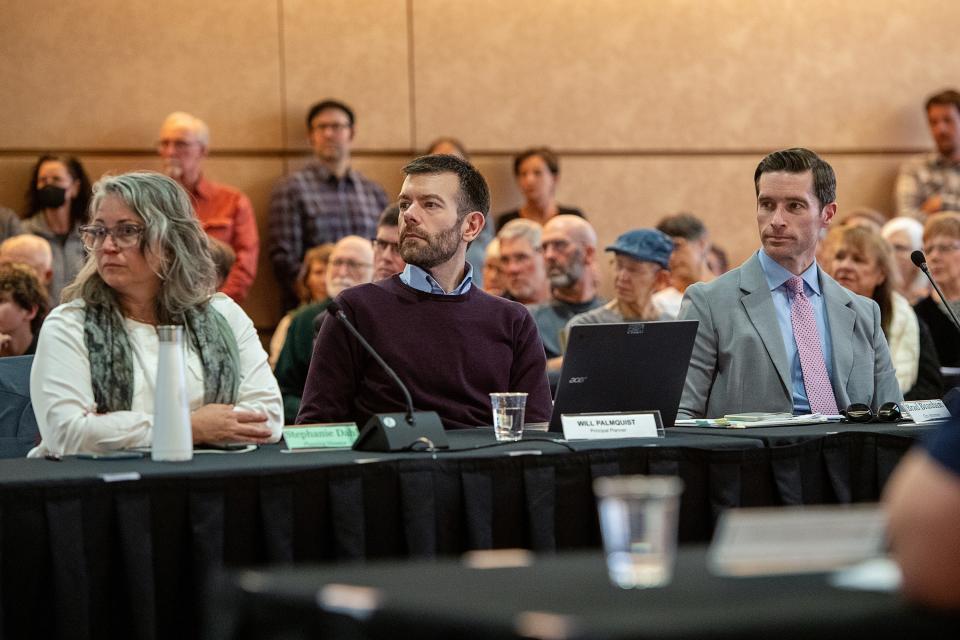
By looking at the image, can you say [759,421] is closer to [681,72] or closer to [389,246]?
[389,246]

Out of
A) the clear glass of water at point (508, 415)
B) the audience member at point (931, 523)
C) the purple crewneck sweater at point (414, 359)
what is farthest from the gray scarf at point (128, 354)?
the audience member at point (931, 523)

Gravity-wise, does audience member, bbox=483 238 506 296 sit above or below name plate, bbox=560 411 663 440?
above

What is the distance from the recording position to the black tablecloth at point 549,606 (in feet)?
3.60

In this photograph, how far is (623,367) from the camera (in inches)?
114

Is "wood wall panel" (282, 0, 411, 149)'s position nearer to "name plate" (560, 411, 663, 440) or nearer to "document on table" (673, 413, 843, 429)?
"document on table" (673, 413, 843, 429)

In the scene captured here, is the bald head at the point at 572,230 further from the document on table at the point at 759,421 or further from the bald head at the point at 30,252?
the document on table at the point at 759,421

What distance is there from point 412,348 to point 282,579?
2.05 m

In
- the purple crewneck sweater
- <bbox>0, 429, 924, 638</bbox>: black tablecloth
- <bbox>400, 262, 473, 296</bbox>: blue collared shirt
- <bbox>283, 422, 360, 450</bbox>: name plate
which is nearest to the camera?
<bbox>0, 429, 924, 638</bbox>: black tablecloth

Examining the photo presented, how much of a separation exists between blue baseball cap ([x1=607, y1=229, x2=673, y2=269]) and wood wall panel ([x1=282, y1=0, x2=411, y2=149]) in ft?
7.27

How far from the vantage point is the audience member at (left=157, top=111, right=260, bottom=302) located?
6.27 m

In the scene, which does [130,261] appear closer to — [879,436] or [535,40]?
[879,436]

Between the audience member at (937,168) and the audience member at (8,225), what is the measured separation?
4.64m

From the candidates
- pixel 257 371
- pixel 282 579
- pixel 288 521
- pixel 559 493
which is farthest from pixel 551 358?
pixel 282 579

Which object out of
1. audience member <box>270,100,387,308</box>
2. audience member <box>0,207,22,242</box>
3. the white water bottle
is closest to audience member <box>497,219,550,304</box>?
audience member <box>270,100,387,308</box>
